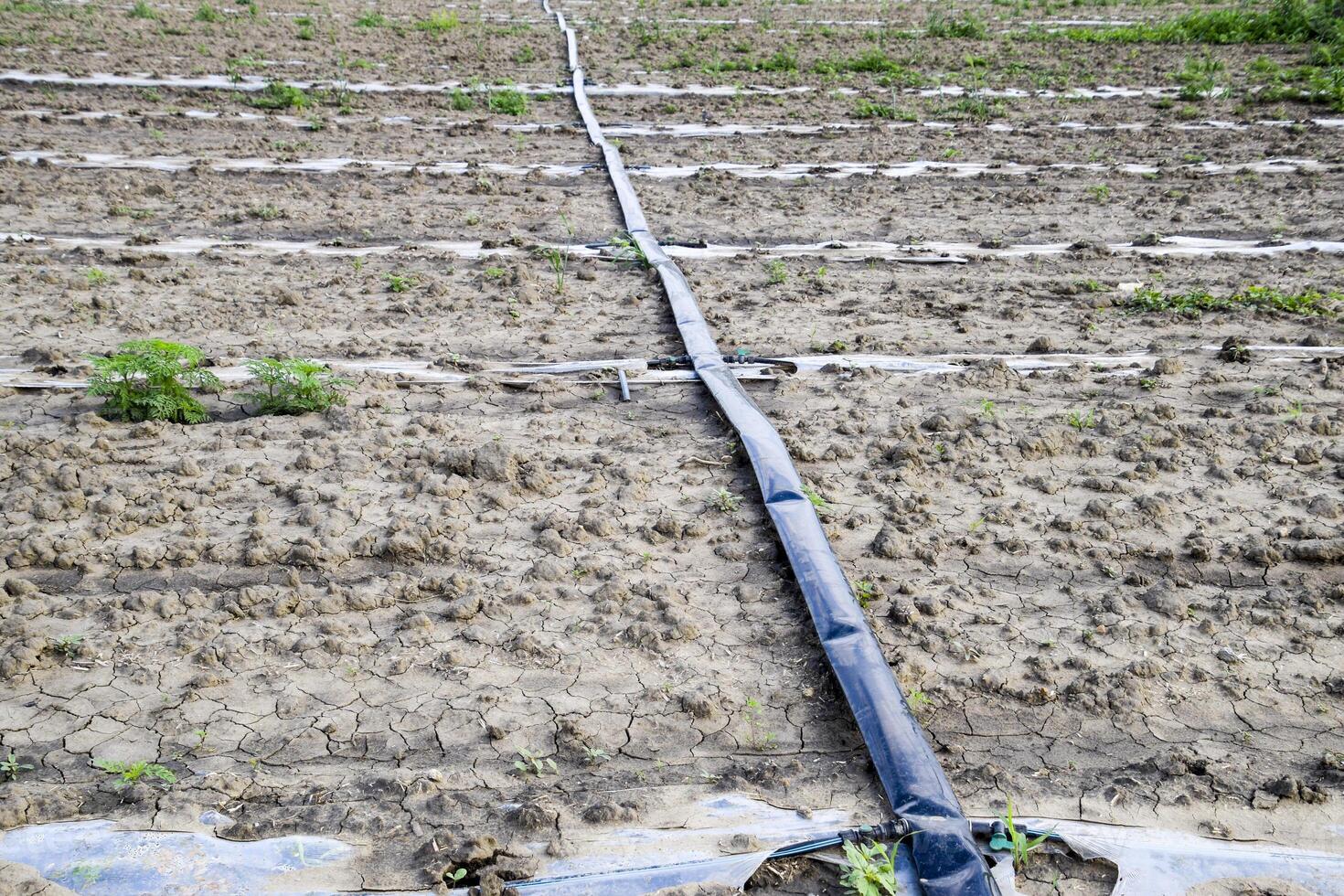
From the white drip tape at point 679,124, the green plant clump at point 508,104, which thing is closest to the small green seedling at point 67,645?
the white drip tape at point 679,124

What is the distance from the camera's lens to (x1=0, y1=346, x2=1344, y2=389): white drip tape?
14.3 feet

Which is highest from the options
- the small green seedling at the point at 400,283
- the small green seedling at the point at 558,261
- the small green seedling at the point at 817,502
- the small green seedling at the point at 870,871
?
the small green seedling at the point at 558,261

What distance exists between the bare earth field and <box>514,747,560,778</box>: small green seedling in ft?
0.04

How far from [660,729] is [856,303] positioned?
3194mm

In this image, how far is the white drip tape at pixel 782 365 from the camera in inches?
171

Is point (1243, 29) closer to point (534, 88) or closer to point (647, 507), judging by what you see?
point (534, 88)

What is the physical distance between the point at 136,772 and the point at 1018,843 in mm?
2128

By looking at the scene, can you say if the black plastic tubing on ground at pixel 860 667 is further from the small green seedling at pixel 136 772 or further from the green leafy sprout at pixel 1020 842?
the small green seedling at pixel 136 772

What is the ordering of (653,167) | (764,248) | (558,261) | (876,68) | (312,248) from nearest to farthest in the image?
(558,261) → (312,248) → (764,248) → (653,167) → (876,68)

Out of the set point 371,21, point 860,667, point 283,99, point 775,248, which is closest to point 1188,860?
point 860,667

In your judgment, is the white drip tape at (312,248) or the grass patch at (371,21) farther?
the grass patch at (371,21)

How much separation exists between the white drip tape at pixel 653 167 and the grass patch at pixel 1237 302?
2.45 meters

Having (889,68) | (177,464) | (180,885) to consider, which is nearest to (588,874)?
(180,885)

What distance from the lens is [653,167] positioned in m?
7.38
